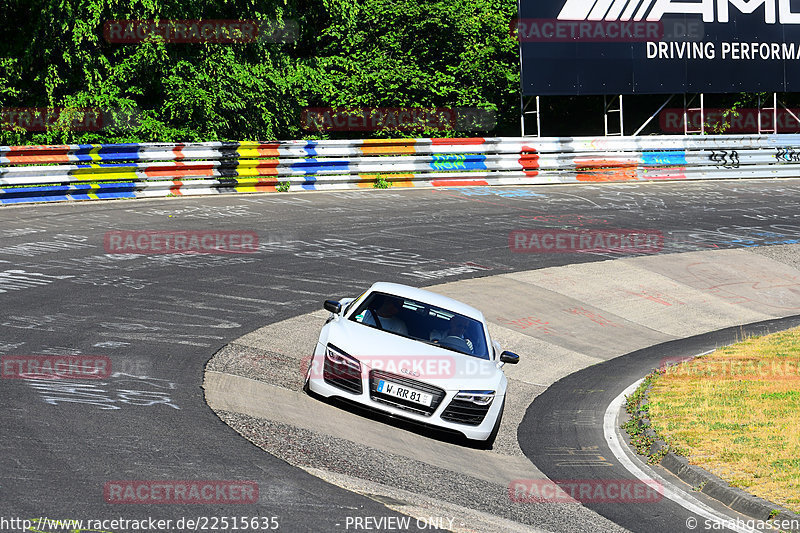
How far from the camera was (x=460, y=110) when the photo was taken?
34.6 meters

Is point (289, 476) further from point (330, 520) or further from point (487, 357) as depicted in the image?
point (487, 357)

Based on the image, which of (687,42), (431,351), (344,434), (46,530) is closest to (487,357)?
(431,351)

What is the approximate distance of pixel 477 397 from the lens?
31.6 ft

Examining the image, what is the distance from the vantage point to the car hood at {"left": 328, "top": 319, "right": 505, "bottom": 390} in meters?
9.59

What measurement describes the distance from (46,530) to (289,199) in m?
18.9

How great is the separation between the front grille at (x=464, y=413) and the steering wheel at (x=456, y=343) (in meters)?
0.83

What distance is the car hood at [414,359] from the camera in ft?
31.4
